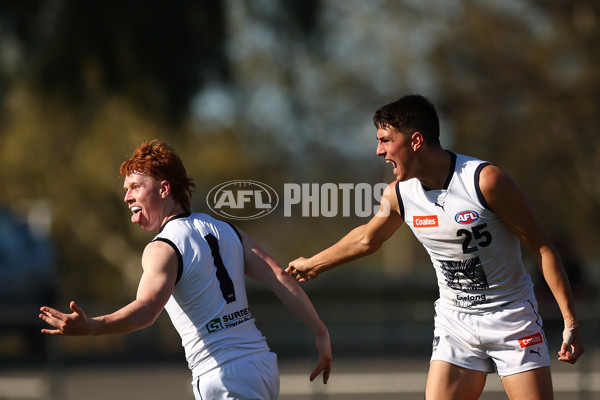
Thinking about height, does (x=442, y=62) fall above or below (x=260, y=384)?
above

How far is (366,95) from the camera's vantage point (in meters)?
19.3

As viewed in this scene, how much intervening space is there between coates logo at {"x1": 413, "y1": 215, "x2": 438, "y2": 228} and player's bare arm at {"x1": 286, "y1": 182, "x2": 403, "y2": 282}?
202 millimetres

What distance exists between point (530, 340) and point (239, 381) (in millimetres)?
1794

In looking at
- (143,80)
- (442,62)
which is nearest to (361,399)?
(143,80)

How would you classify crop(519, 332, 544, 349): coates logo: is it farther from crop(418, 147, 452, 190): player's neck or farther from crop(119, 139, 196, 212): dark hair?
crop(119, 139, 196, 212): dark hair

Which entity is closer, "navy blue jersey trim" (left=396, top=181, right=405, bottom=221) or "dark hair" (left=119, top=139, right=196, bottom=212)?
"dark hair" (left=119, top=139, right=196, bottom=212)

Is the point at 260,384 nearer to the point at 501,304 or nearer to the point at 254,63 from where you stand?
the point at 501,304

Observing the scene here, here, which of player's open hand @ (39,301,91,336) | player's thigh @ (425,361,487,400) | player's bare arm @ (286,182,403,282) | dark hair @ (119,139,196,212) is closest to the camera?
player's open hand @ (39,301,91,336)

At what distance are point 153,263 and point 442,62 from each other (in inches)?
615

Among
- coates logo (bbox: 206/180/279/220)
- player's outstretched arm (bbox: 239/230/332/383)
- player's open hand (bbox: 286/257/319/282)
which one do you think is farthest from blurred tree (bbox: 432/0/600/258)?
player's outstretched arm (bbox: 239/230/332/383)

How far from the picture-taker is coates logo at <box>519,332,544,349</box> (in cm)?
531

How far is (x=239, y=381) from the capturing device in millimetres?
4535

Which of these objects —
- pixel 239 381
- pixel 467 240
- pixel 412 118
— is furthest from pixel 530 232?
pixel 239 381

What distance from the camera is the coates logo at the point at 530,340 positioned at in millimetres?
5309
